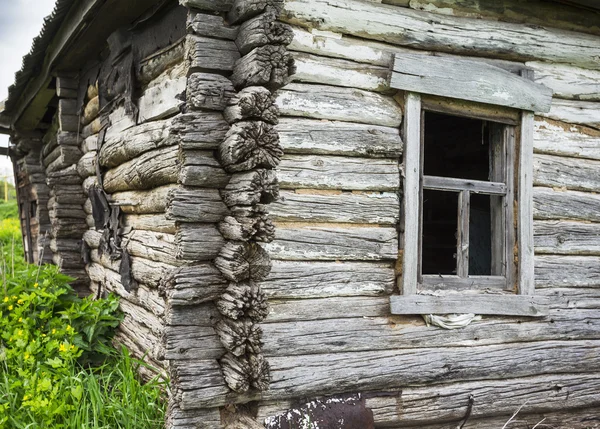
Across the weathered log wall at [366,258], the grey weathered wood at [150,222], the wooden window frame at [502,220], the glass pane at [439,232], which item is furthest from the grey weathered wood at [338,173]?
the glass pane at [439,232]

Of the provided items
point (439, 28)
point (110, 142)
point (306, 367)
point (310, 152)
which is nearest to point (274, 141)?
point (310, 152)

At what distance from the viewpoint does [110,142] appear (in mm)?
5512

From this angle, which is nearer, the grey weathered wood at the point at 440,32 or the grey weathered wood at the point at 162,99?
the grey weathered wood at the point at 440,32

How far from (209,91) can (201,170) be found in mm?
450

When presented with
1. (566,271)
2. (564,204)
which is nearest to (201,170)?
(564,204)

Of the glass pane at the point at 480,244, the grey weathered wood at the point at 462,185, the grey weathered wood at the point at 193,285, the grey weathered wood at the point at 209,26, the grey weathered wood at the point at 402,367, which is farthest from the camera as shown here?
the glass pane at the point at 480,244

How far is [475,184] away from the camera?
4285 mm

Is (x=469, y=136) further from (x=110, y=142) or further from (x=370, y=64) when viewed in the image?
(x=110, y=142)

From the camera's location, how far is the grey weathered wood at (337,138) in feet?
Result: 12.1

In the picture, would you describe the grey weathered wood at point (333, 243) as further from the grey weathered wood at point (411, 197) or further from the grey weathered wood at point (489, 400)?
the grey weathered wood at point (489, 400)

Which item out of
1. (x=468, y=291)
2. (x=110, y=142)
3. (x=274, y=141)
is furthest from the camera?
Answer: (x=110, y=142)

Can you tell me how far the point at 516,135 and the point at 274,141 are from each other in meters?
2.14

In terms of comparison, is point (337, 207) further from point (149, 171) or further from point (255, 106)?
point (149, 171)

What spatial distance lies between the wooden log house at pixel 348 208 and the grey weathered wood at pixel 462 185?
0.05 ft
